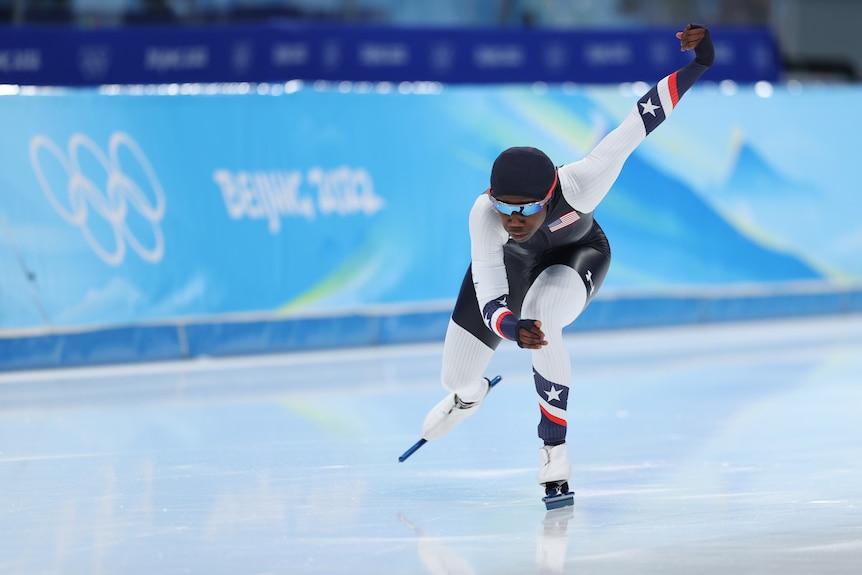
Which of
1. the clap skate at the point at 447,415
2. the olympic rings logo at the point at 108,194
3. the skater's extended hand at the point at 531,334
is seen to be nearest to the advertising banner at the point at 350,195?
the olympic rings logo at the point at 108,194

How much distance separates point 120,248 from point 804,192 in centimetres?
574

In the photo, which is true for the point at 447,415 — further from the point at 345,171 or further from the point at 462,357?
the point at 345,171

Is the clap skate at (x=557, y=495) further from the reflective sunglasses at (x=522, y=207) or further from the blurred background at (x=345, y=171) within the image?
the blurred background at (x=345, y=171)

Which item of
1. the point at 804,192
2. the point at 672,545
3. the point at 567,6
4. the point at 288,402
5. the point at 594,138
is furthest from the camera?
the point at 567,6

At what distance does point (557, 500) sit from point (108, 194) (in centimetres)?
470

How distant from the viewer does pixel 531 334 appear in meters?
3.96

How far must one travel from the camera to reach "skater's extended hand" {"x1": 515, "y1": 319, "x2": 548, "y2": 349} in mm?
3961

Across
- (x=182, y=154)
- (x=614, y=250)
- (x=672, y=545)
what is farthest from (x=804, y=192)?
(x=672, y=545)

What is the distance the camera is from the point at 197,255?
8398mm

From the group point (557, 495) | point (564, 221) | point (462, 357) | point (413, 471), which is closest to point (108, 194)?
point (413, 471)

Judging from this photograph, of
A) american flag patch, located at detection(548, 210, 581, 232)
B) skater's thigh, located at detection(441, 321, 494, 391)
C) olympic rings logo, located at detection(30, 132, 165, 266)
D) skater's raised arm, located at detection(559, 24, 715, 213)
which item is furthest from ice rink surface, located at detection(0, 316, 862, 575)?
skater's raised arm, located at detection(559, 24, 715, 213)

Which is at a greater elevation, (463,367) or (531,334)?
(531,334)

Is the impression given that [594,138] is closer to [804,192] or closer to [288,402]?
[804,192]

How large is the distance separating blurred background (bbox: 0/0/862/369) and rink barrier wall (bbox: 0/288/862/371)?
→ 0.06 ft
